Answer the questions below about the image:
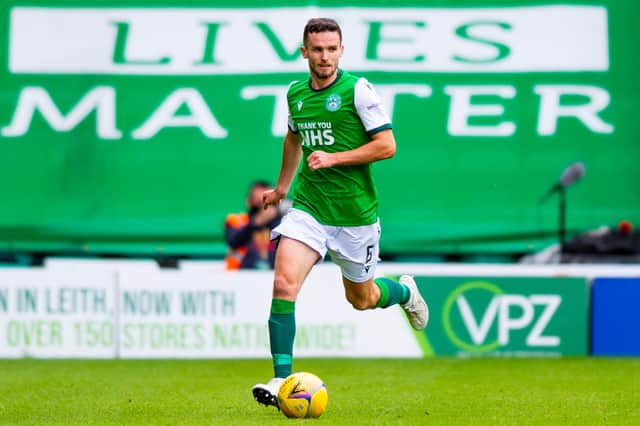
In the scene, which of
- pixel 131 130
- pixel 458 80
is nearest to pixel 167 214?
pixel 131 130

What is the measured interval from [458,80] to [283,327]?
8.97 m

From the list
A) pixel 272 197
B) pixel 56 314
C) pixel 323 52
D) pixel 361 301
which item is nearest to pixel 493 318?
pixel 56 314

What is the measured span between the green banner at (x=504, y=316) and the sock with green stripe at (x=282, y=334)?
6.12 meters

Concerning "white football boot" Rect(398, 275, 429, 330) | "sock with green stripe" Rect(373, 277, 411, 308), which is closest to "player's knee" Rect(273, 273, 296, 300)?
"sock with green stripe" Rect(373, 277, 411, 308)

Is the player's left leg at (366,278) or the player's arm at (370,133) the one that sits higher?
the player's arm at (370,133)

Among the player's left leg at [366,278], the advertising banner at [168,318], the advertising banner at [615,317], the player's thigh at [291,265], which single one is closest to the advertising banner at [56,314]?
the advertising banner at [168,318]

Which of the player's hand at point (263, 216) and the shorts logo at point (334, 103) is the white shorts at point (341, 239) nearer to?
the shorts logo at point (334, 103)

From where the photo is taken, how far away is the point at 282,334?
24.2 ft

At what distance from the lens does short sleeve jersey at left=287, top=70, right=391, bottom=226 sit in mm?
7523

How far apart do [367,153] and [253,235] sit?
6.95 metres

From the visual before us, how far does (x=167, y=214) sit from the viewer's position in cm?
1591

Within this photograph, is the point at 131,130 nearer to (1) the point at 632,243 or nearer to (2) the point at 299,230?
(1) the point at 632,243

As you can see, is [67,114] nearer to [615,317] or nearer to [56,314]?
[56,314]

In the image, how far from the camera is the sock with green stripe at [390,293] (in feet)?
27.9
